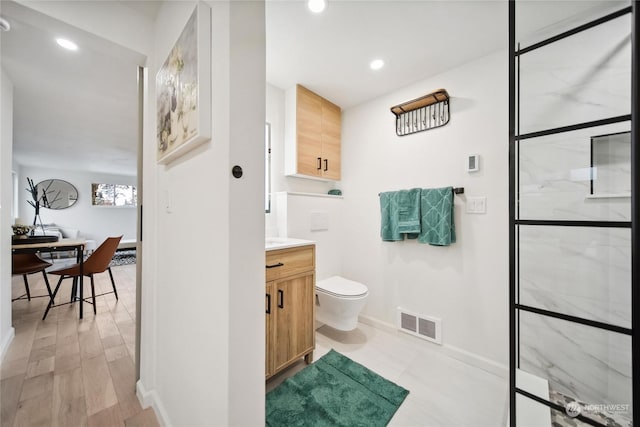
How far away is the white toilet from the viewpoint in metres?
1.89

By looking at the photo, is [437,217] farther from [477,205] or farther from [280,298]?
[280,298]

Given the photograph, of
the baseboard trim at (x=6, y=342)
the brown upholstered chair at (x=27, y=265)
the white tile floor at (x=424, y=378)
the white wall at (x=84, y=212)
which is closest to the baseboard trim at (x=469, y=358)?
the white tile floor at (x=424, y=378)

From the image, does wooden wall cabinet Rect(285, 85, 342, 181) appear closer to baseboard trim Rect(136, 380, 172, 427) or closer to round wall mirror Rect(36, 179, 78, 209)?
baseboard trim Rect(136, 380, 172, 427)

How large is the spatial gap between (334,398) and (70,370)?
6.03 feet

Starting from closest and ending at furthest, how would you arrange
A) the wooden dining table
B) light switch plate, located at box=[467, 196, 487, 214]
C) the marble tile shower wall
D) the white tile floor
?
the marble tile shower wall
the white tile floor
light switch plate, located at box=[467, 196, 487, 214]
the wooden dining table

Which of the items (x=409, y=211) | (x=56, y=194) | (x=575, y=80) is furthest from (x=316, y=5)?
(x=56, y=194)

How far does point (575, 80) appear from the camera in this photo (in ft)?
3.28

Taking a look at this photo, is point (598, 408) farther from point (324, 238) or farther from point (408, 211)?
point (324, 238)

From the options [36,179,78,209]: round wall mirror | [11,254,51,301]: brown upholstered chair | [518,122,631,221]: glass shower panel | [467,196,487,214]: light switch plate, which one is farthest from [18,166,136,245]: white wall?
[518,122,631,221]: glass shower panel

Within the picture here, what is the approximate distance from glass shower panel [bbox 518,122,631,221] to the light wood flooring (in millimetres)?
2132

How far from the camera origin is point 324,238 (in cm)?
248

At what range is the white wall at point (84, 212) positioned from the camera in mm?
5609

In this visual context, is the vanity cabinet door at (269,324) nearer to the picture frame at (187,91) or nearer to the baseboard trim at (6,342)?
the picture frame at (187,91)

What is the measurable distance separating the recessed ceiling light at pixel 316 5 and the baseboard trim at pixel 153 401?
2338mm
